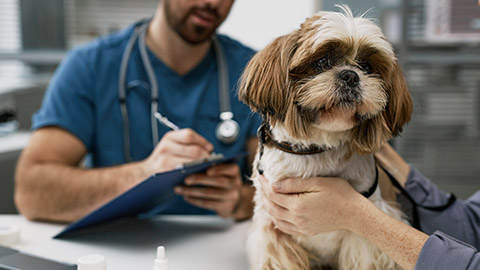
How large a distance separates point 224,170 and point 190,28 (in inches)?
22.6

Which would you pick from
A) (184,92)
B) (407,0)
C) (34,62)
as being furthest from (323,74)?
(34,62)

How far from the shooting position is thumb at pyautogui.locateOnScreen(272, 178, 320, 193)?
86 centimetres

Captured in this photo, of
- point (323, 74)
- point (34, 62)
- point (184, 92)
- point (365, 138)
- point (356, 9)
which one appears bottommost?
point (34, 62)

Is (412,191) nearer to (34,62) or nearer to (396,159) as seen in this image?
(396,159)

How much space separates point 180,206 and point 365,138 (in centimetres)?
98

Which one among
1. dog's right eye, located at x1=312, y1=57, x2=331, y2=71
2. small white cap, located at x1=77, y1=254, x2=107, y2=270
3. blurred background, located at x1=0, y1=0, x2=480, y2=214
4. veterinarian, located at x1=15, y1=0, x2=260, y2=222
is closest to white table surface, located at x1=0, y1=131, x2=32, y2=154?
veterinarian, located at x1=15, y1=0, x2=260, y2=222

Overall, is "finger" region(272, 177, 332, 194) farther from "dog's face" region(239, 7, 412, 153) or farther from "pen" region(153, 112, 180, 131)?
"pen" region(153, 112, 180, 131)

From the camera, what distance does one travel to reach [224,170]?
1.31 m

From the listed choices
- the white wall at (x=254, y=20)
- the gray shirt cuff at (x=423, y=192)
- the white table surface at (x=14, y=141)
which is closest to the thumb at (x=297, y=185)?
the gray shirt cuff at (x=423, y=192)

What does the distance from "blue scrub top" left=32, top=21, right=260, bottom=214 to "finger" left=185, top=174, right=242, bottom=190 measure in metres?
0.26

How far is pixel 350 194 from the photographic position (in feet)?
2.79

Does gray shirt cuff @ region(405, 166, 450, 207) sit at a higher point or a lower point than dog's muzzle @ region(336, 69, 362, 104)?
lower

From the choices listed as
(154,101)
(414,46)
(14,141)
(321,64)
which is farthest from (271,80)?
(414,46)

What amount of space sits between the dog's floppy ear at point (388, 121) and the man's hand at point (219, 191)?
1.79 feet
